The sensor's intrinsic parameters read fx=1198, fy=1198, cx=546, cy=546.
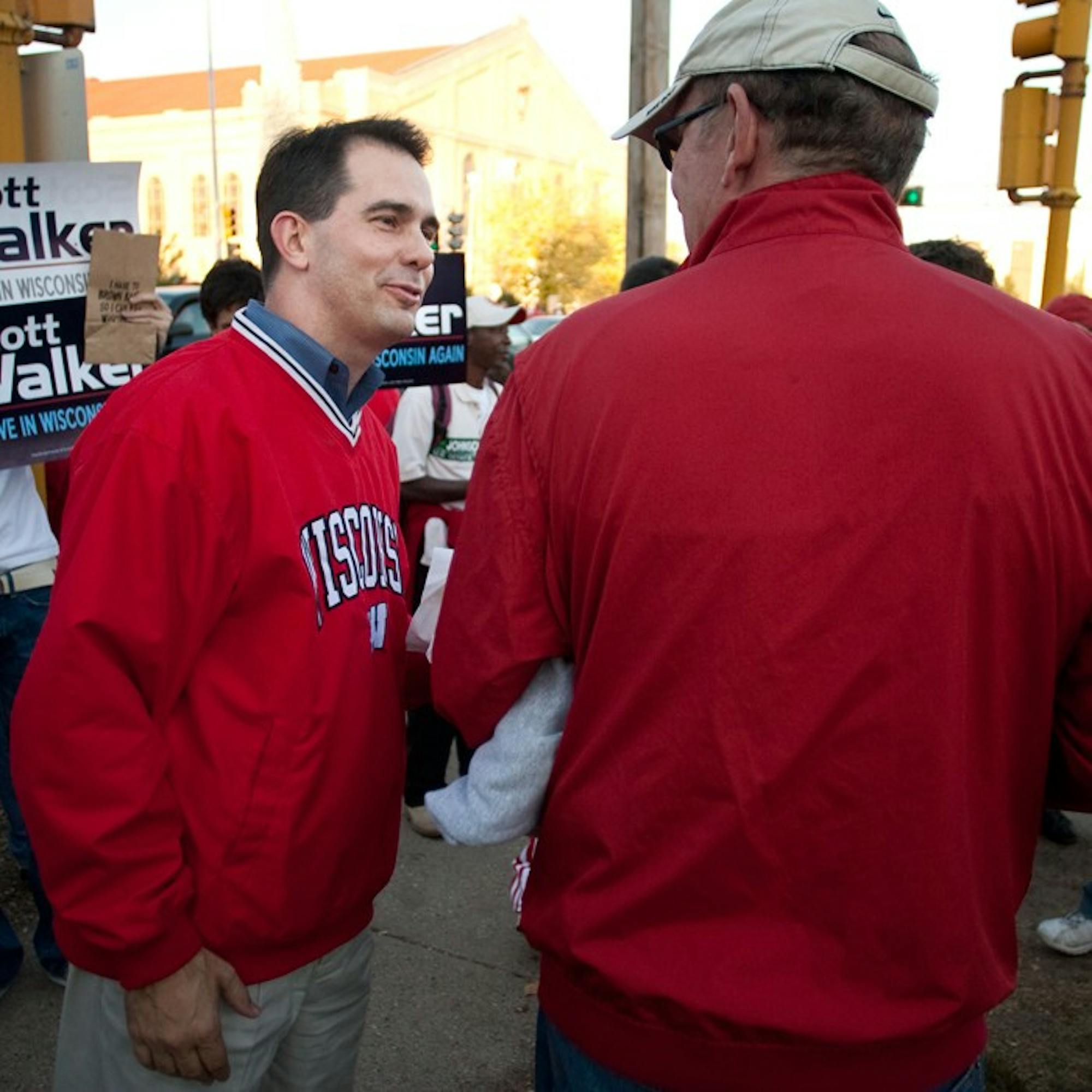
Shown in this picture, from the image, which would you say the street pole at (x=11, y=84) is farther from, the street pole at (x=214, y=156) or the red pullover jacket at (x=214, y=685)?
the street pole at (x=214, y=156)

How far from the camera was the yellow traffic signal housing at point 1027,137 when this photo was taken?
6.17 meters

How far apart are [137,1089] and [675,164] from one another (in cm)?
156

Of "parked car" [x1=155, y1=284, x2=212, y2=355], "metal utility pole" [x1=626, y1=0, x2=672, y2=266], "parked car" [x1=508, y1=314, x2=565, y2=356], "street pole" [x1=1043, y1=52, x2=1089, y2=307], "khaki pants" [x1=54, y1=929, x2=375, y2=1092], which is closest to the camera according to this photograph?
"khaki pants" [x1=54, y1=929, x2=375, y2=1092]

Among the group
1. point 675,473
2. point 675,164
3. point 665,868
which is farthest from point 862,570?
point 675,164

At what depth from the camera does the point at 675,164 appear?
154 centimetres

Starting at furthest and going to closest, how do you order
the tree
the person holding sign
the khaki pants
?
1. the tree
2. the person holding sign
3. the khaki pants

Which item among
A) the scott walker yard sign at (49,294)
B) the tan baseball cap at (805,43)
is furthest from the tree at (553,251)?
the tan baseball cap at (805,43)

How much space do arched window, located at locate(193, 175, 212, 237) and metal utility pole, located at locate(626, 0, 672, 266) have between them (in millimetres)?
51205

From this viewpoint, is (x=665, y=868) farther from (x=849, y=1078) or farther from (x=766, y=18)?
(x=766, y=18)

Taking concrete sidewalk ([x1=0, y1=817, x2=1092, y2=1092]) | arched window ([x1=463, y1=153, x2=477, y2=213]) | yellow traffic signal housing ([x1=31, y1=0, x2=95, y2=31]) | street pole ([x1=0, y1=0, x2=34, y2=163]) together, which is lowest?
concrete sidewalk ([x1=0, y1=817, x2=1092, y2=1092])

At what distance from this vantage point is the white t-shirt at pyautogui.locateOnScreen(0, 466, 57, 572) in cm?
322

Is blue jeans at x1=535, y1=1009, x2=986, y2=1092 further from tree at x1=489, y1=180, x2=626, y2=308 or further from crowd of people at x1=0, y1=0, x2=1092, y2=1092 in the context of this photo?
tree at x1=489, y1=180, x2=626, y2=308

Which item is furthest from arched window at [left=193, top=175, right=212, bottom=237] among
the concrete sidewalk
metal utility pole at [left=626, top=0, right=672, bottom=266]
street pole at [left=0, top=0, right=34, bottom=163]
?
the concrete sidewalk

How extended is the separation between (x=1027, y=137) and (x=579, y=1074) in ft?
19.6
